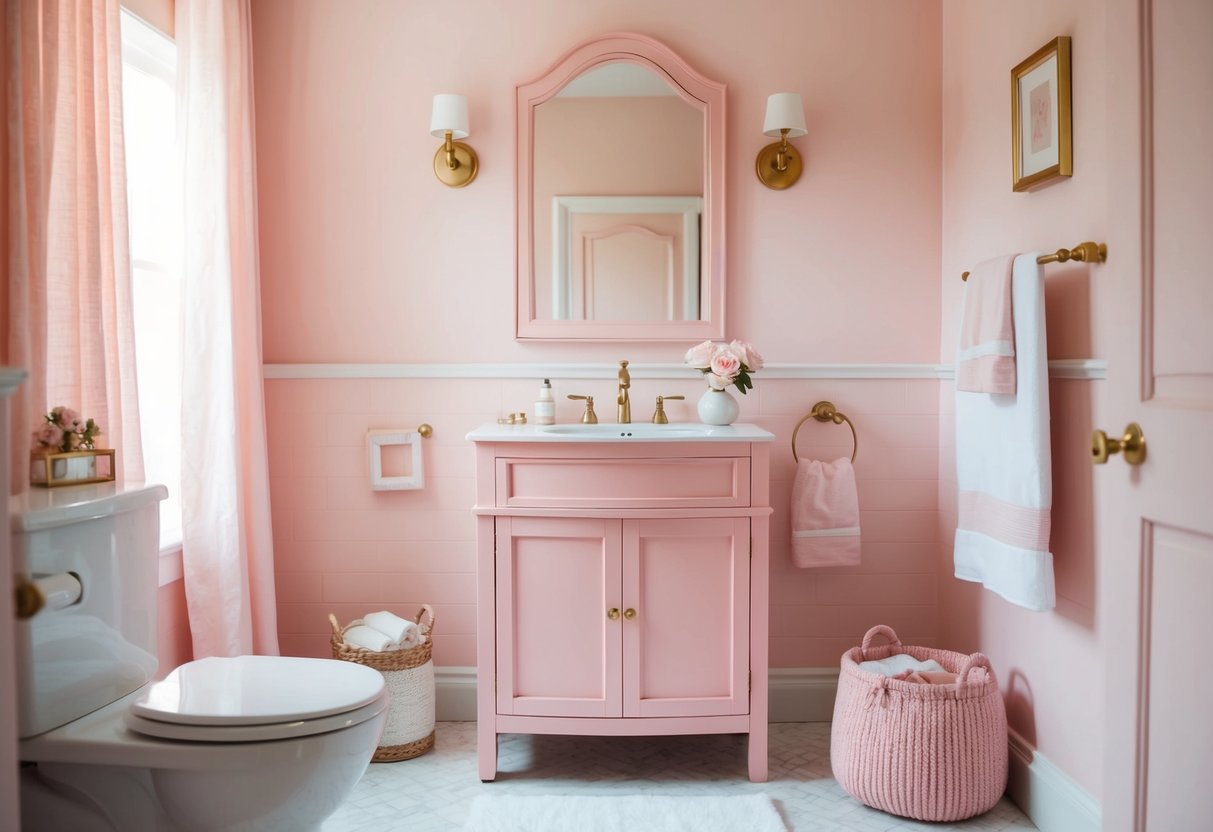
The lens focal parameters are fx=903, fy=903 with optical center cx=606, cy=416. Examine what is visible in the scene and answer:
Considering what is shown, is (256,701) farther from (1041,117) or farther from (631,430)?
(1041,117)

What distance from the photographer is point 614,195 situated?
2730 mm

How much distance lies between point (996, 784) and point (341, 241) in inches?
93.1

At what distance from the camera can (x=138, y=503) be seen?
1.76 meters

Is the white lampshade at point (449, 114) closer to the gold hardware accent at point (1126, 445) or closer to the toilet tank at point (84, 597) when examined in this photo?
the toilet tank at point (84, 597)

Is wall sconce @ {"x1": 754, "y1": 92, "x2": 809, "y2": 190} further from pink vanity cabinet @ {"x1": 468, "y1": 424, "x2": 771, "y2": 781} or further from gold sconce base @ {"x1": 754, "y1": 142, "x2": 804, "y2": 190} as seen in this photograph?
pink vanity cabinet @ {"x1": 468, "y1": 424, "x2": 771, "y2": 781}

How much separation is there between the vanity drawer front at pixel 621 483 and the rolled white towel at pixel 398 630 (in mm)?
508

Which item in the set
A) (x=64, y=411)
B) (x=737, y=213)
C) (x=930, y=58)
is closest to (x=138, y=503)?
(x=64, y=411)

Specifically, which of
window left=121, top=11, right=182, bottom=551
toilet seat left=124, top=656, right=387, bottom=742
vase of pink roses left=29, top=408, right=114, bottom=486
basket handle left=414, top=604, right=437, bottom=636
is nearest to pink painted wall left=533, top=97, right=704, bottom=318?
window left=121, top=11, right=182, bottom=551

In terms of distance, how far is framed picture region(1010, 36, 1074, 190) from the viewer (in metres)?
2.04

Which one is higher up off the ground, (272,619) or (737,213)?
(737,213)

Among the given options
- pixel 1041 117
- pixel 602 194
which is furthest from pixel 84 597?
pixel 1041 117

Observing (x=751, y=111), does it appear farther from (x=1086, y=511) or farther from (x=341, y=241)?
(x=1086, y=511)

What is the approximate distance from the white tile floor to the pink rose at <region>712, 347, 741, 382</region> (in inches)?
42.7

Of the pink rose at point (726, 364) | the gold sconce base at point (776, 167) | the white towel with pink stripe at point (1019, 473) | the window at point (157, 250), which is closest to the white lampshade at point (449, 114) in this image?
the window at point (157, 250)
